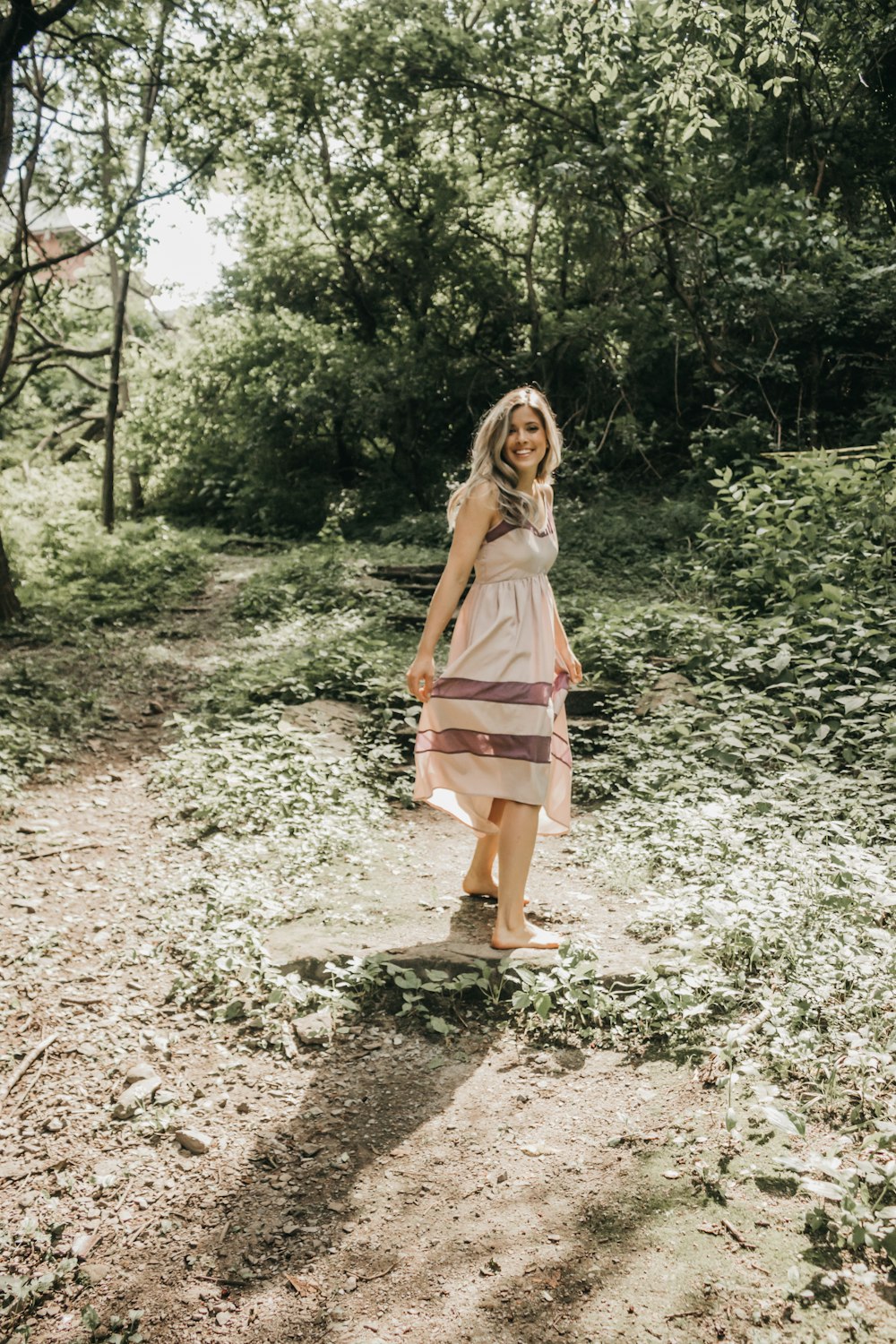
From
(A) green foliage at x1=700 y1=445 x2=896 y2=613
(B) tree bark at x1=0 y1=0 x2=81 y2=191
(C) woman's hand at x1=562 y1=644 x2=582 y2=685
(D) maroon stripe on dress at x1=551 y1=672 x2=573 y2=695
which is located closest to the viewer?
(D) maroon stripe on dress at x1=551 y1=672 x2=573 y2=695

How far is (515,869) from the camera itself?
355 centimetres

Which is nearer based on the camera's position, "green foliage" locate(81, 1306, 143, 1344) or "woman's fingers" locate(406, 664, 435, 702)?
"green foliage" locate(81, 1306, 143, 1344)

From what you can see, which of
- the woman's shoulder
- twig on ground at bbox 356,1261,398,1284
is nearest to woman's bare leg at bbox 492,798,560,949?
the woman's shoulder

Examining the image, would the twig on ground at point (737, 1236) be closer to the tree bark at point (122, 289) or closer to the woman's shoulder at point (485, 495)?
the woman's shoulder at point (485, 495)

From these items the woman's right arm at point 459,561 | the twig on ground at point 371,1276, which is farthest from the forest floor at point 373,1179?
the woman's right arm at point 459,561

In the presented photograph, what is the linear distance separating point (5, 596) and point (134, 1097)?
814cm

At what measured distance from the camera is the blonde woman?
3523 mm

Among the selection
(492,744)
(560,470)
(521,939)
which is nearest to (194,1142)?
(521,939)

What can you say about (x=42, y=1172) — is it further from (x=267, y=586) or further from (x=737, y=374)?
(x=737, y=374)

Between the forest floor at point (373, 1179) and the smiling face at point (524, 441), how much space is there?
1.88 m

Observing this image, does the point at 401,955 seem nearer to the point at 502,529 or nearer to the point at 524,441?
the point at 502,529

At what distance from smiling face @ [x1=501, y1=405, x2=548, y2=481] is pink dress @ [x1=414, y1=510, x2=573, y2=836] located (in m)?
0.25

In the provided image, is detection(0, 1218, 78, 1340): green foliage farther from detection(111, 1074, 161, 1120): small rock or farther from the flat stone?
the flat stone

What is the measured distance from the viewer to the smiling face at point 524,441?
11.7 feet
